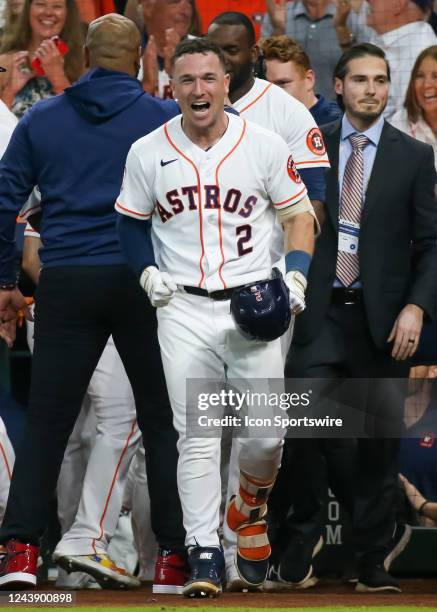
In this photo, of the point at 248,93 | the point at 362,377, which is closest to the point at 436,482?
the point at 362,377

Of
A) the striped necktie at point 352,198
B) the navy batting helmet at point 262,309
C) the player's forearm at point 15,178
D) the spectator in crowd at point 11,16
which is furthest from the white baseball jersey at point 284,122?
the spectator in crowd at point 11,16

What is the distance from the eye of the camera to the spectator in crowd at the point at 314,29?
7.17m

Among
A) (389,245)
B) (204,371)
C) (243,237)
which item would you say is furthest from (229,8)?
(204,371)


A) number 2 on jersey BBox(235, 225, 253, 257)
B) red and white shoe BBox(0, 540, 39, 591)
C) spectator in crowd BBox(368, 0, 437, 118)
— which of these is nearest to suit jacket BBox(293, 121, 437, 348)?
number 2 on jersey BBox(235, 225, 253, 257)

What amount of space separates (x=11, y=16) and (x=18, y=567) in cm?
390

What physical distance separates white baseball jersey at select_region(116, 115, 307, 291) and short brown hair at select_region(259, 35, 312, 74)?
58.1 inches

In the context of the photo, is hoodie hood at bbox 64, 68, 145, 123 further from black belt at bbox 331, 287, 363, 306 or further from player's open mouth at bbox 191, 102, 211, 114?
black belt at bbox 331, 287, 363, 306

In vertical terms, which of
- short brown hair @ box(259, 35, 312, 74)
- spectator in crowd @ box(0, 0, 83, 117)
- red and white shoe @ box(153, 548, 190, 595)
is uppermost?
spectator in crowd @ box(0, 0, 83, 117)

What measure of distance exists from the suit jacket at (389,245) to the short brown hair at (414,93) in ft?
4.99

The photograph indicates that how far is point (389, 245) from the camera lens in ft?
17.6

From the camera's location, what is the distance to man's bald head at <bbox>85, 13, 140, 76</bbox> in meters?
5.00

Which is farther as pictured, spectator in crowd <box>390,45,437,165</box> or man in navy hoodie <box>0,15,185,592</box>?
spectator in crowd <box>390,45,437,165</box>

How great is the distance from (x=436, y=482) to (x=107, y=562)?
5.59 feet

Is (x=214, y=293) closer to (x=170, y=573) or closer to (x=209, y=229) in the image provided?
(x=209, y=229)
